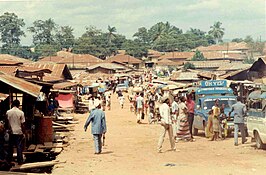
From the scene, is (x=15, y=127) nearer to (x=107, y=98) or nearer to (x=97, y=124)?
(x=97, y=124)

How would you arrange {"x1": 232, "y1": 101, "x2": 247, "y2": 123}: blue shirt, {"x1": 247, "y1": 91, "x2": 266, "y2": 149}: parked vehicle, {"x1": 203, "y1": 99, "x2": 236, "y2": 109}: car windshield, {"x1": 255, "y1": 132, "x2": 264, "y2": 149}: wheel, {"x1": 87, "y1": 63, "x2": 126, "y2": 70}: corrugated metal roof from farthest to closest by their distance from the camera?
{"x1": 87, "y1": 63, "x2": 126, "y2": 70}: corrugated metal roof < {"x1": 203, "y1": 99, "x2": 236, "y2": 109}: car windshield < {"x1": 232, "y1": 101, "x2": 247, "y2": 123}: blue shirt < {"x1": 255, "y1": 132, "x2": 264, "y2": 149}: wheel < {"x1": 247, "y1": 91, "x2": 266, "y2": 149}: parked vehicle

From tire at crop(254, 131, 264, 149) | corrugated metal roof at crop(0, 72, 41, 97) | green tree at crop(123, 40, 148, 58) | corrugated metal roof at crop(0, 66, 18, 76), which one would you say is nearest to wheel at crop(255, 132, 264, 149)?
tire at crop(254, 131, 264, 149)

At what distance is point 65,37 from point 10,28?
19812mm

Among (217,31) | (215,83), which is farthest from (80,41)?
(215,83)

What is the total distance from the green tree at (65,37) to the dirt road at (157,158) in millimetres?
100050

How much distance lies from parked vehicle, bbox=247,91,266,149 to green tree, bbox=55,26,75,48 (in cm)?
10406

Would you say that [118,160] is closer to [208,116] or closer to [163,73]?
[208,116]

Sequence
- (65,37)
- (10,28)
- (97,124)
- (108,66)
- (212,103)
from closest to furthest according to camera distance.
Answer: (97,124)
(212,103)
(108,66)
(10,28)
(65,37)

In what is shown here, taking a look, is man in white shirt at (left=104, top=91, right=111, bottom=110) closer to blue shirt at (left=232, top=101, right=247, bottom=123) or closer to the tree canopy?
blue shirt at (left=232, top=101, right=247, bottom=123)

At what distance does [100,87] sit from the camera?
47.3m

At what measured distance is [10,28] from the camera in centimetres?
10506

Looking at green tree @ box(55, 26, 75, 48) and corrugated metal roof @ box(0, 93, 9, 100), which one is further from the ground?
green tree @ box(55, 26, 75, 48)

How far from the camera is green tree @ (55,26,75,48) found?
118312 millimetres

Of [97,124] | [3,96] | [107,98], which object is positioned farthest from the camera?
[107,98]
